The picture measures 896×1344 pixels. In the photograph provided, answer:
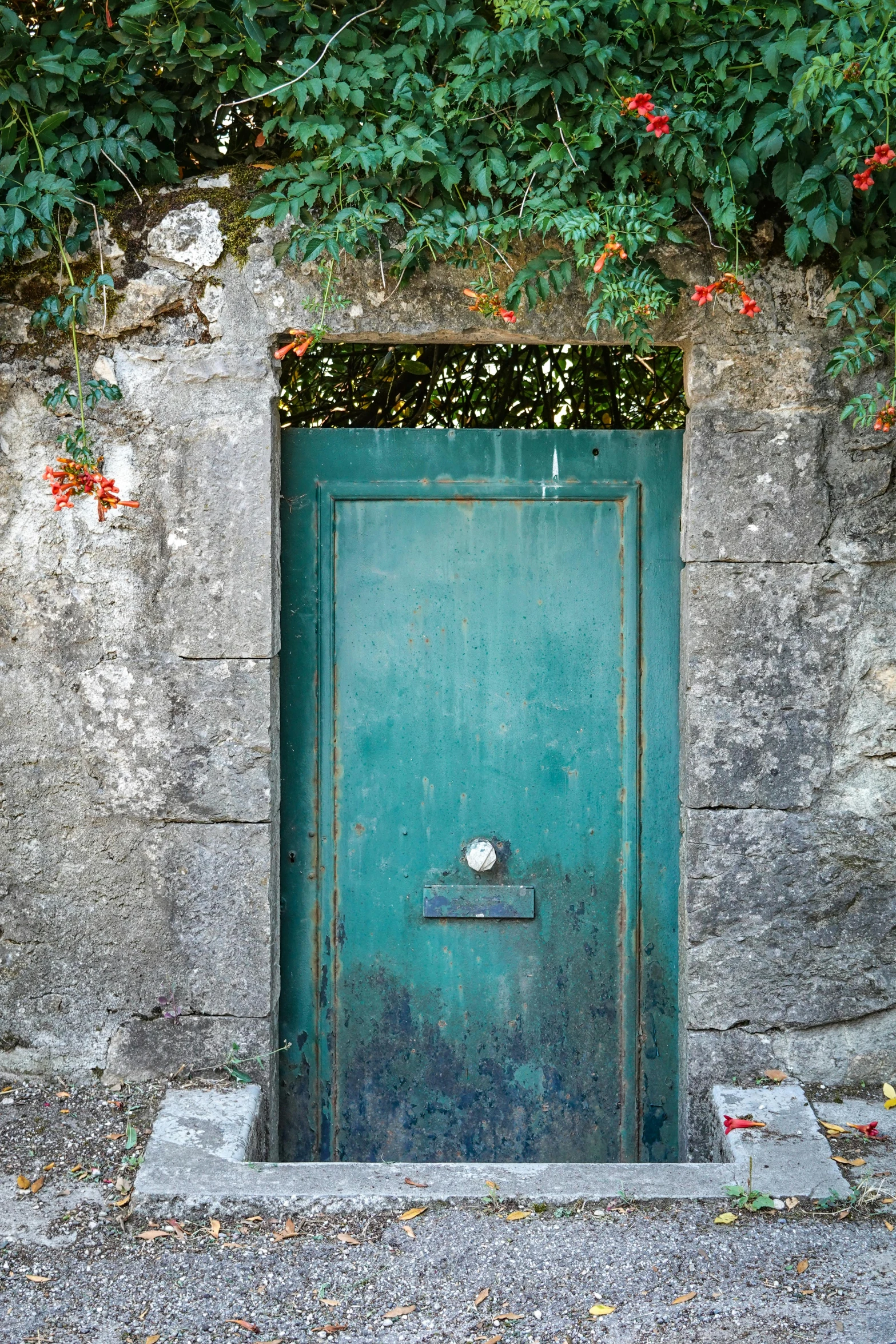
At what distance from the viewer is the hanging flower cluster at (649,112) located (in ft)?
7.04

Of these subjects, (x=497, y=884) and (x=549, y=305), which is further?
(x=497, y=884)

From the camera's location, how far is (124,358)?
2.54m

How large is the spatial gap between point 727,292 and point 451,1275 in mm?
2143

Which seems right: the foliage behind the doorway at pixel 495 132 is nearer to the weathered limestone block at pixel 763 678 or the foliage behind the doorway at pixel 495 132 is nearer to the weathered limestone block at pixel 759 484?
the weathered limestone block at pixel 759 484

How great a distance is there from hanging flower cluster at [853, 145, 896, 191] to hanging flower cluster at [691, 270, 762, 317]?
298 millimetres

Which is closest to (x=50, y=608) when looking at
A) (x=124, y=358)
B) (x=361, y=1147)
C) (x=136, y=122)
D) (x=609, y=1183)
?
(x=124, y=358)

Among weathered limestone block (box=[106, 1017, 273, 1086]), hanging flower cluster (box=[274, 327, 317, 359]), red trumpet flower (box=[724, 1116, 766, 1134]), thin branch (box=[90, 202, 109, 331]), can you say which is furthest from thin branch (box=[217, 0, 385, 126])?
red trumpet flower (box=[724, 1116, 766, 1134])

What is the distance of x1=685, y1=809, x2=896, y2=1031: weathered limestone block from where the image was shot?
2572 mm

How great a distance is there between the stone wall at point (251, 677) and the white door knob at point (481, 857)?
484mm

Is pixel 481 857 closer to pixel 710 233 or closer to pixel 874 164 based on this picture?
pixel 710 233

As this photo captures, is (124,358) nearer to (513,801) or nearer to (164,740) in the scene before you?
(164,740)

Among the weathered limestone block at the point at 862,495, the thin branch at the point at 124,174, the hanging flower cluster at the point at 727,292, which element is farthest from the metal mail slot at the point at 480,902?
the thin branch at the point at 124,174

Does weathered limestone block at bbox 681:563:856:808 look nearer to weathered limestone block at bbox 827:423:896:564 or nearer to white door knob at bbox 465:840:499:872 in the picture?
weathered limestone block at bbox 827:423:896:564

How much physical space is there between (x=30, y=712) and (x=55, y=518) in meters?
0.48
